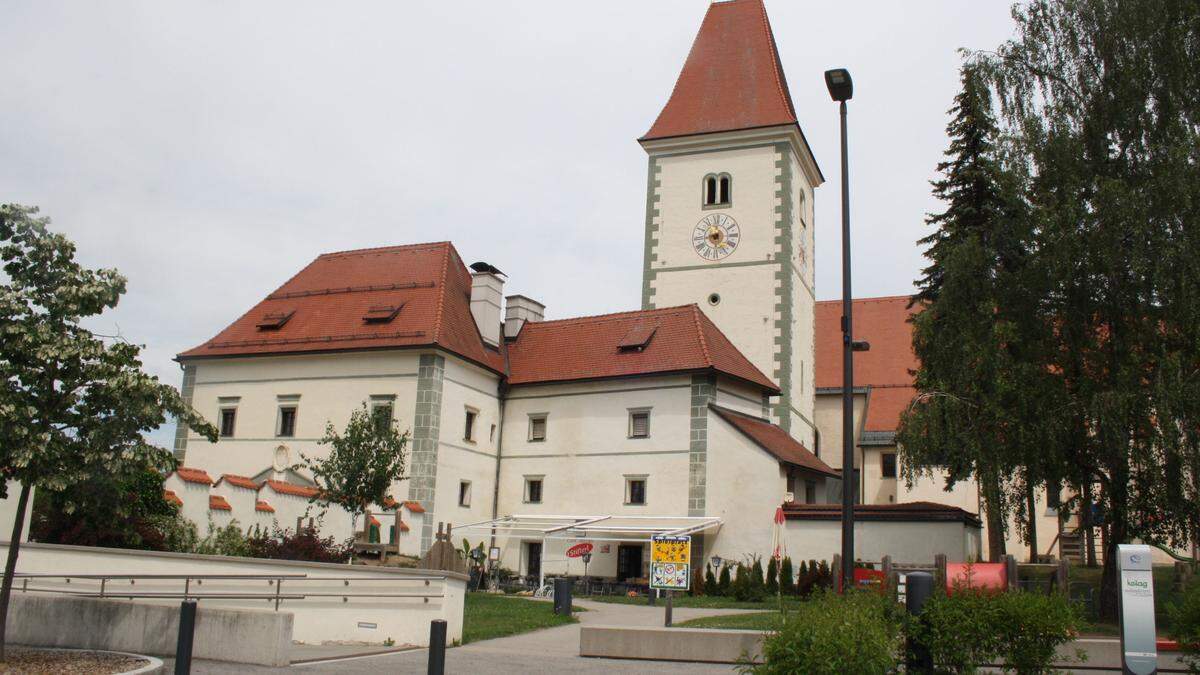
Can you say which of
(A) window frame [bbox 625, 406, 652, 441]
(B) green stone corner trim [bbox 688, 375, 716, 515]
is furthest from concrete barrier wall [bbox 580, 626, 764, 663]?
(A) window frame [bbox 625, 406, 652, 441]

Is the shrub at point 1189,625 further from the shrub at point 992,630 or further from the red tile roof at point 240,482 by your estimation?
the red tile roof at point 240,482

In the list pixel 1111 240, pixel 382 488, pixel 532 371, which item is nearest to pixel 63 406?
pixel 382 488

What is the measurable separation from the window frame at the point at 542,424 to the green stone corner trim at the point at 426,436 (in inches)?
164

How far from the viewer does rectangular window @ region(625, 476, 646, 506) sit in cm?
3436

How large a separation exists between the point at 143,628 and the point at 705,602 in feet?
52.3

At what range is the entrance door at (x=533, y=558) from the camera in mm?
35625

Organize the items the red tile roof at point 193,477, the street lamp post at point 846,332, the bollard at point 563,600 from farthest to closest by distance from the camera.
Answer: the red tile roof at point 193,477 < the bollard at point 563,600 < the street lamp post at point 846,332

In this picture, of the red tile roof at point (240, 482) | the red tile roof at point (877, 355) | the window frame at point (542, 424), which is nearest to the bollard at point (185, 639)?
the red tile roof at point (240, 482)

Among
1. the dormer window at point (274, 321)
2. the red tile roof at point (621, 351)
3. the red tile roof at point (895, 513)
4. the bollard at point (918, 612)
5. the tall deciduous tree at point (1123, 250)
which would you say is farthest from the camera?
the dormer window at point (274, 321)

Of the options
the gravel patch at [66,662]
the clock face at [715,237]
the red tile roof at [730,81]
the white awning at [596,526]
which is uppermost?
the red tile roof at [730,81]

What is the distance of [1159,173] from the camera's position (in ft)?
71.7

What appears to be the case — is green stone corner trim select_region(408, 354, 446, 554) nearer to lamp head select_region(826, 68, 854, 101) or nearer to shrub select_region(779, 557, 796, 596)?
shrub select_region(779, 557, 796, 596)

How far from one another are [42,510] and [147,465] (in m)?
12.3

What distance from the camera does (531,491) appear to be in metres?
36.6
